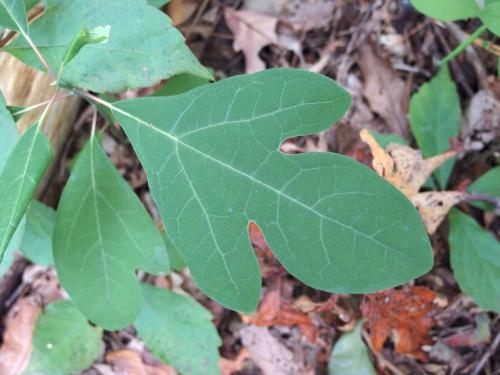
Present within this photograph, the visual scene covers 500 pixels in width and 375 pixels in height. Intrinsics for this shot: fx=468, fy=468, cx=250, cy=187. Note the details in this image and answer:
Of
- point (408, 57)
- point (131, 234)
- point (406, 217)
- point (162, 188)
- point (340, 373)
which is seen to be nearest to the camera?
point (406, 217)

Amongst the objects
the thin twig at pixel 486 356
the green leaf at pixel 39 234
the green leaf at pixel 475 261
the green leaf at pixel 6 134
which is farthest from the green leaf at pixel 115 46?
the thin twig at pixel 486 356

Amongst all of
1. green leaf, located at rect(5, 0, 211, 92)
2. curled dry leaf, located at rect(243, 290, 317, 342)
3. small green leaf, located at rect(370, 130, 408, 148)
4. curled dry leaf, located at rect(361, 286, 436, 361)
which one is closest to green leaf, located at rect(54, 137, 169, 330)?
green leaf, located at rect(5, 0, 211, 92)

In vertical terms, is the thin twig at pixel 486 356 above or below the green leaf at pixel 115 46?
below

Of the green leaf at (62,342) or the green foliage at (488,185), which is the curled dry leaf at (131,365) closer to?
the green leaf at (62,342)

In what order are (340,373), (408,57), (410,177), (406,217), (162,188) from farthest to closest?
(408,57) < (340,373) < (410,177) < (162,188) < (406,217)

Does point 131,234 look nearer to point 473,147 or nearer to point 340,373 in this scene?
point 340,373

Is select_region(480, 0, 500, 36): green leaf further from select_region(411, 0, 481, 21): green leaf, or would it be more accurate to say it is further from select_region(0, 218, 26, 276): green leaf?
select_region(0, 218, 26, 276): green leaf

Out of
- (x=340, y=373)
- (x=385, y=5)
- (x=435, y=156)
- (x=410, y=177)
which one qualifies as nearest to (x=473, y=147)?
(x=435, y=156)

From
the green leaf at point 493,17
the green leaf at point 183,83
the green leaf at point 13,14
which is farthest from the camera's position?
the green leaf at point 183,83
